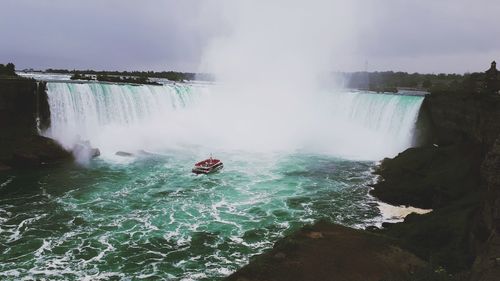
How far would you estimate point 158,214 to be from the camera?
2053 centimetres

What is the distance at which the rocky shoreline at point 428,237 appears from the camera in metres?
11.0

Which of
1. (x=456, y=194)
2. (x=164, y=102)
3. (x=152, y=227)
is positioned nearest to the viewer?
(x=152, y=227)

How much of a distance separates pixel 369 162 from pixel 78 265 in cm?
2488

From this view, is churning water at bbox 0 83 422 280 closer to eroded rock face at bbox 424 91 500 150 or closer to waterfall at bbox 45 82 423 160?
waterfall at bbox 45 82 423 160

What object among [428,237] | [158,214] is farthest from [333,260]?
[158,214]

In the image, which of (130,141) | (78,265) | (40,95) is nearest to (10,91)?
(40,95)

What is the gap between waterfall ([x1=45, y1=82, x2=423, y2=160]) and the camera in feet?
118

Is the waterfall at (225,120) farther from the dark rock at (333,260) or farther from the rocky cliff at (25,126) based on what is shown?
the dark rock at (333,260)

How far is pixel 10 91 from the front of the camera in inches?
1232

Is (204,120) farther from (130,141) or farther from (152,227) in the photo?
(152,227)

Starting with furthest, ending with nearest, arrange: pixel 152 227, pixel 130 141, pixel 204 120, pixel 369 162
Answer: pixel 204 120 < pixel 130 141 < pixel 369 162 < pixel 152 227

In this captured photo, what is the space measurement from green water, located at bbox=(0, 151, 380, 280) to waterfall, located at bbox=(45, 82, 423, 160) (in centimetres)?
575

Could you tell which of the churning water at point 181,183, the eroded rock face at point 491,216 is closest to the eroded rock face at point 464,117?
the churning water at point 181,183

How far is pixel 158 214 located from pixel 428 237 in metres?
12.2
